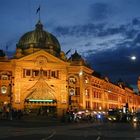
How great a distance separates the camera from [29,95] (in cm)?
10250

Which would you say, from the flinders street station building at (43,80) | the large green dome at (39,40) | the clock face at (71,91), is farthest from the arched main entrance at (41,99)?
the large green dome at (39,40)

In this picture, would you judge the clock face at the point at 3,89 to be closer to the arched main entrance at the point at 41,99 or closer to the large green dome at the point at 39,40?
the arched main entrance at the point at 41,99

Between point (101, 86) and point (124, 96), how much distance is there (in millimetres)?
40098

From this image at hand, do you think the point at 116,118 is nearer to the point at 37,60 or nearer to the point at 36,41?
the point at 37,60

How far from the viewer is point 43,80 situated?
104750 mm

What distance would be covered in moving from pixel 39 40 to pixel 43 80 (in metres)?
16.8

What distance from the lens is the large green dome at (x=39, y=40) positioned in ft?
381

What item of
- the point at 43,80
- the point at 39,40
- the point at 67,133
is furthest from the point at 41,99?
the point at 67,133

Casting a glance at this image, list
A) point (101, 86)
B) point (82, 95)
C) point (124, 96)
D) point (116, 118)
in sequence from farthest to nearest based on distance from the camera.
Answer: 1. point (124, 96)
2. point (101, 86)
3. point (82, 95)
4. point (116, 118)

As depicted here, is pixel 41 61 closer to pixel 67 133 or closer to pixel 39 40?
pixel 39 40

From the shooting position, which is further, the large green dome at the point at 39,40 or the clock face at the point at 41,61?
the large green dome at the point at 39,40

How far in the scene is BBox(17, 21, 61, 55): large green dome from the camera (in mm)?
116062

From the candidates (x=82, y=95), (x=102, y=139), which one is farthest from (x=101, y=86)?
(x=102, y=139)

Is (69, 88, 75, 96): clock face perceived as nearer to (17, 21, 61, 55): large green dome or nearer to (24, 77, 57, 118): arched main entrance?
(24, 77, 57, 118): arched main entrance
